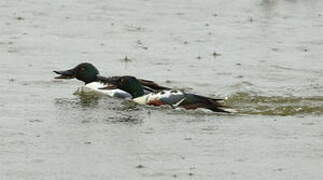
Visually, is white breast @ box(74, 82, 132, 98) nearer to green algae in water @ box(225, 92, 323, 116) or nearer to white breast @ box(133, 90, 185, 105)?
white breast @ box(133, 90, 185, 105)

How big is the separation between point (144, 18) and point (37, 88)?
8460 mm

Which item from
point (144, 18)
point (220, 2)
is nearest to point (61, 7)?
point (144, 18)

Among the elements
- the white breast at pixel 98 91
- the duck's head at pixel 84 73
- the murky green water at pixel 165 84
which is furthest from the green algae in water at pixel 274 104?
the duck's head at pixel 84 73

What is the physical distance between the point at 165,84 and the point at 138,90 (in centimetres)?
142

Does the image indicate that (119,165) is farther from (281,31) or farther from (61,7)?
(61,7)

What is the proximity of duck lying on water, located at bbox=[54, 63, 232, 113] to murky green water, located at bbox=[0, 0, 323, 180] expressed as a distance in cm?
15

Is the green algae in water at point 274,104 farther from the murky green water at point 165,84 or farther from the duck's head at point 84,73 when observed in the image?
the duck's head at point 84,73

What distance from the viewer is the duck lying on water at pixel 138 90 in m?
14.2

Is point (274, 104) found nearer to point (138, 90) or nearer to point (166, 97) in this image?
point (166, 97)

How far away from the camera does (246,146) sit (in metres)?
12.0

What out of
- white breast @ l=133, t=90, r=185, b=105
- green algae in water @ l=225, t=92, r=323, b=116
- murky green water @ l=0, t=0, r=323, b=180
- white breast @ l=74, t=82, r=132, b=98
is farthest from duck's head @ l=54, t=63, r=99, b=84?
green algae in water @ l=225, t=92, r=323, b=116

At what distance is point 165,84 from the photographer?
16328 millimetres

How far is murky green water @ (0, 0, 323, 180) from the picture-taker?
1109cm

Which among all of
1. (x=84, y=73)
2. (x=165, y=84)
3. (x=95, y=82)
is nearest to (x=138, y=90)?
(x=95, y=82)
